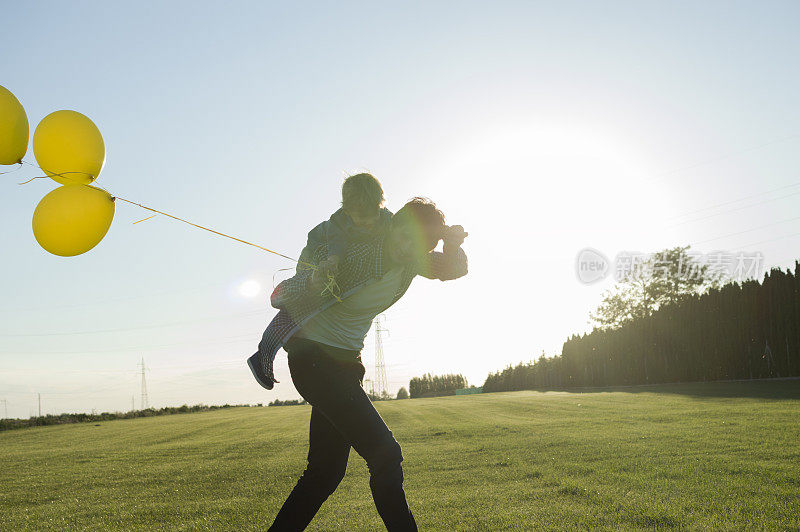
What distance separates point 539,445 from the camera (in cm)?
757

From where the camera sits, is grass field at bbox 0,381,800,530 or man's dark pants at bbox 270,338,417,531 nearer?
man's dark pants at bbox 270,338,417,531

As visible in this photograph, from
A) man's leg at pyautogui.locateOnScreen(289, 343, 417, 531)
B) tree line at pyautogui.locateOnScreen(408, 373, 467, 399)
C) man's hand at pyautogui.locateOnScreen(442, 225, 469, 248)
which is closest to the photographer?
man's leg at pyautogui.locateOnScreen(289, 343, 417, 531)

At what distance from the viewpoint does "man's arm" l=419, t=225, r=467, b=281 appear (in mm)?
2947

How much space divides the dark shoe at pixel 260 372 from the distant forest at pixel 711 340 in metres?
23.7

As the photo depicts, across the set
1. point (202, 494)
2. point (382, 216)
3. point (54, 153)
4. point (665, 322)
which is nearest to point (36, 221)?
point (54, 153)

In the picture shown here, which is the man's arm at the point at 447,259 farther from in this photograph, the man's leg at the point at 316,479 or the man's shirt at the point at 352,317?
the man's leg at the point at 316,479

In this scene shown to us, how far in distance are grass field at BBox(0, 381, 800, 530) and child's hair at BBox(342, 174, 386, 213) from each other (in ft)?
7.37

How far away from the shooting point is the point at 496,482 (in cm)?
511

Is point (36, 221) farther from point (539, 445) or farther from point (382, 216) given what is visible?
point (539, 445)

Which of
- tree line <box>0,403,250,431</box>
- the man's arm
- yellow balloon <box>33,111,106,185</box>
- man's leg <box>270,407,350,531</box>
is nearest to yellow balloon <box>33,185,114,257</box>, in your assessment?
yellow balloon <box>33,111,106,185</box>

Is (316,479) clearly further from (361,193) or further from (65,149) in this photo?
(65,149)

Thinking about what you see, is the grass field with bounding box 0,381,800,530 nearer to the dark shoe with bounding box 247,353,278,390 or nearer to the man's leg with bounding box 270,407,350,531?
the man's leg with bounding box 270,407,350,531

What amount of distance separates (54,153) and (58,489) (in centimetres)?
483

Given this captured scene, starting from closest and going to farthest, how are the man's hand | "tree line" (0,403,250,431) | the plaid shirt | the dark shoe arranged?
the plaid shirt < the dark shoe < the man's hand < "tree line" (0,403,250,431)
